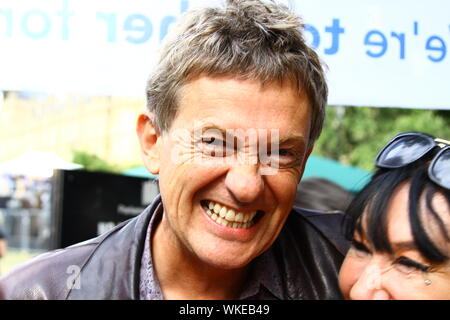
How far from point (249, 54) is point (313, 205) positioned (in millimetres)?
1557

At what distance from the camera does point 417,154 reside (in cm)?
161

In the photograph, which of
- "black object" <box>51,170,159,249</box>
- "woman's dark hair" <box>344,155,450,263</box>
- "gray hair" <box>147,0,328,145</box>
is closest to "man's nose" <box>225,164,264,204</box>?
"gray hair" <box>147,0,328,145</box>

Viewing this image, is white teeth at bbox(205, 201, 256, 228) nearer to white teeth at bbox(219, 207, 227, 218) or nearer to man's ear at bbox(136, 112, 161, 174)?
white teeth at bbox(219, 207, 227, 218)

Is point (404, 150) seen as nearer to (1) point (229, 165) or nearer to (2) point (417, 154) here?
(2) point (417, 154)

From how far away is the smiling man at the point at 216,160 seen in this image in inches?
57.6

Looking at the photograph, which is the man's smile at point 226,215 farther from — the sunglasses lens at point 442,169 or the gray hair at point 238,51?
the sunglasses lens at point 442,169

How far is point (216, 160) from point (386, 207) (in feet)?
1.66

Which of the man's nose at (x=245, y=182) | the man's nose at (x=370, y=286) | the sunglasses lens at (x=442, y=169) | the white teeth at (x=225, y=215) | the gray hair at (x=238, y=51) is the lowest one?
the man's nose at (x=370, y=286)

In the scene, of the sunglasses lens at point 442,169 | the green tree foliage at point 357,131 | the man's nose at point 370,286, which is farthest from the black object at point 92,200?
the green tree foliage at point 357,131

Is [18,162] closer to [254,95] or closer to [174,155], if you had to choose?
[174,155]

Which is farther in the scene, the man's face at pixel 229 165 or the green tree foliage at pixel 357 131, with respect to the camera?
the green tree foliage at pixel 357 131

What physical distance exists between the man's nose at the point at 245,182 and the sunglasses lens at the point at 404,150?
44cm

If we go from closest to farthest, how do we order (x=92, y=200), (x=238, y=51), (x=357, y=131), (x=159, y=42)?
(x=238, y=51) < (x=159, y=42) < (x=92, y=200) < (x=357, y=131)

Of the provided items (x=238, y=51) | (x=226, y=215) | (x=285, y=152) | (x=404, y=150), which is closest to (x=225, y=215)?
(x=226, y=215)
